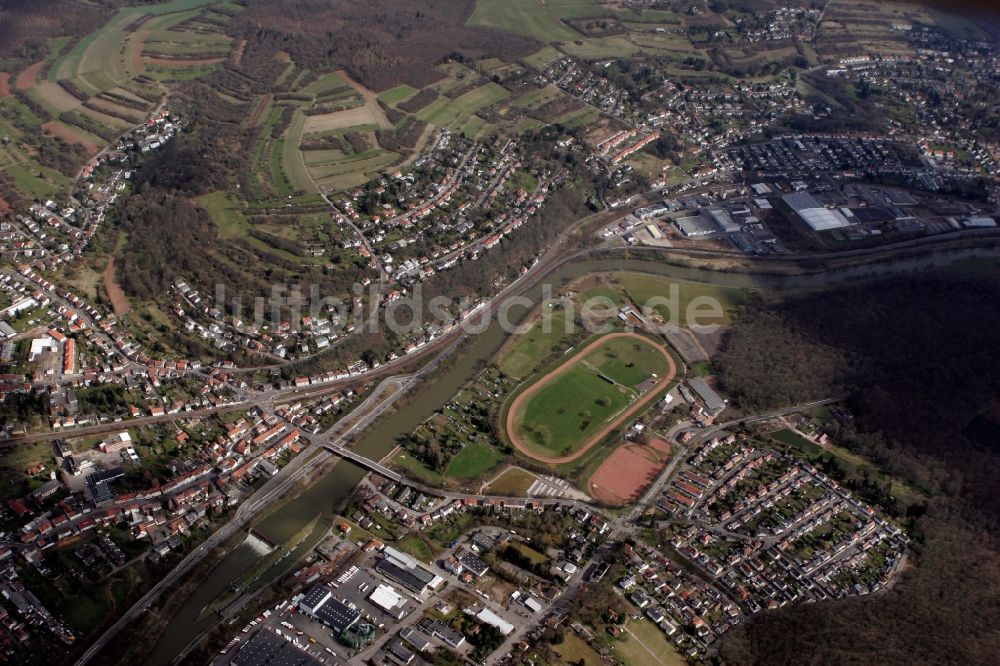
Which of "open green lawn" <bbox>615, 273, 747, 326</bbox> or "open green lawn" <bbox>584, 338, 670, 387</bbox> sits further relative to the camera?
"open green lawn" <bbox>615, 273, 747, 326</bbox>

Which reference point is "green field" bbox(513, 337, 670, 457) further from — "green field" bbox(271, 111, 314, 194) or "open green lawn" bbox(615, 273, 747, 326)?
"green field" bbox(271, 111, 314, 194)

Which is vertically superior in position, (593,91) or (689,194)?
(593,91)

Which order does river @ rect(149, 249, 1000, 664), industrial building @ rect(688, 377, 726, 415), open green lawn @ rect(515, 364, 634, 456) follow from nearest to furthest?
river @ rect(149, 249, 1000, 664) → open green lawn @ rect(515, 364, 634, 456) → industrial building @ rect(688, 377, 726, 415)

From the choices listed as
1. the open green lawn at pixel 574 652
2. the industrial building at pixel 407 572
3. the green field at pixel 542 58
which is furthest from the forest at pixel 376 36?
the open green lawn at pixel 574 652

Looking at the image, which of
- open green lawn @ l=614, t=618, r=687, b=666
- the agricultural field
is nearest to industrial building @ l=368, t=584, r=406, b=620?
open green lawn @ l=614, t=618, r=687, b=666

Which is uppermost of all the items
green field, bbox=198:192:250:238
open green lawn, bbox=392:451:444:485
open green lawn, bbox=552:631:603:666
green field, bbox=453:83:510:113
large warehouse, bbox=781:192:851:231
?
green field, bbox=453:83:510:113

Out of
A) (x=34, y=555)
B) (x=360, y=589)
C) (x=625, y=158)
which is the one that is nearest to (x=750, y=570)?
(x=360, y=589)

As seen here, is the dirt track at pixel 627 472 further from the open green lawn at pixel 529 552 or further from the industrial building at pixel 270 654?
the industrial building at pixel 270 654

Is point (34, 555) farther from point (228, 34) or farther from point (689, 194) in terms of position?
point (228, 34)
